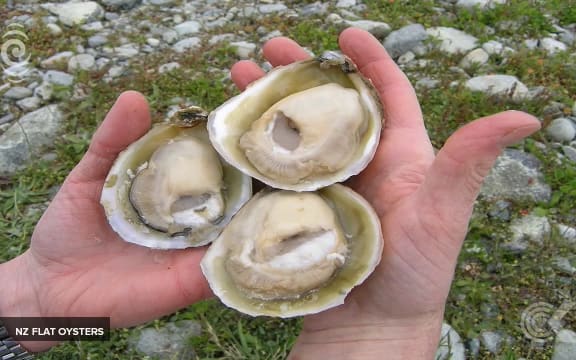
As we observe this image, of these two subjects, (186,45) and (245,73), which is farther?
(186,45)

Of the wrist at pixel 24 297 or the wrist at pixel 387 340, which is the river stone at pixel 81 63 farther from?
the wrist at pixel 387 340

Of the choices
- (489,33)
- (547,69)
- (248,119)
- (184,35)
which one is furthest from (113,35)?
(547,69)

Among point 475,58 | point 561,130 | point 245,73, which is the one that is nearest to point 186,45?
point 245,73

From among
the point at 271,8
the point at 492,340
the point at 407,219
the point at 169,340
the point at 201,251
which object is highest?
the point at 407,219

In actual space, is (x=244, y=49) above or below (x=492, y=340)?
above

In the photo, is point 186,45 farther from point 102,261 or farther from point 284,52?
point 102,261

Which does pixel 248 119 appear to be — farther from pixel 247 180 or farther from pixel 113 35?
pixel 113 35

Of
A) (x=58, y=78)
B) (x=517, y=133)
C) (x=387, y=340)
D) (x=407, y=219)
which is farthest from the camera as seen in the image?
(x=58, y=78)
